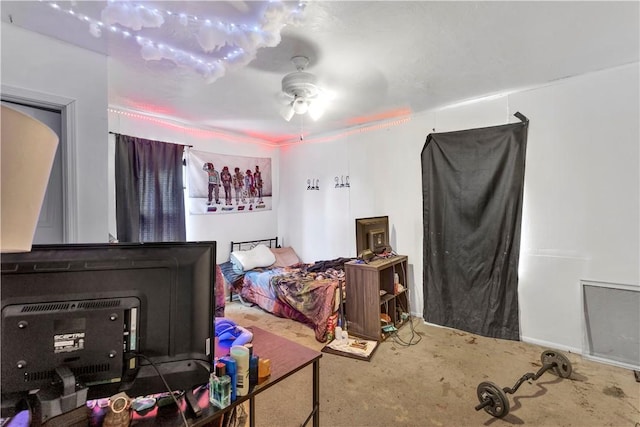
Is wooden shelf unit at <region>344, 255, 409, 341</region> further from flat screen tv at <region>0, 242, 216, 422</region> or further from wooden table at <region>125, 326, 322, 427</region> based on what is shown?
flat screen tv at <region>0, 242, 216, 422</region>

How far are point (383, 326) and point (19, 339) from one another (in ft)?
9.57

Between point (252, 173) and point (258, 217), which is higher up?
→ point (252, 173)

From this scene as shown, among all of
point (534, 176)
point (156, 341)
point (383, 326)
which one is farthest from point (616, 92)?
point (156, 341)

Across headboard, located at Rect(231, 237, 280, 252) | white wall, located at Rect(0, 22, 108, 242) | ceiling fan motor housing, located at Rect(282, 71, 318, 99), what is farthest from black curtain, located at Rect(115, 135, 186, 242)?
ceiling fan motor housing, located at Rect(282, 71, 318, 99)

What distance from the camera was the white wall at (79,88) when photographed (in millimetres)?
1835

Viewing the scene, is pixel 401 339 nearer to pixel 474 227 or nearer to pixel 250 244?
pixel 474 227

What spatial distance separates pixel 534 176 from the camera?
2.90 meters

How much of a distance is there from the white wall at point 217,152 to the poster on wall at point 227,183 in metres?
0.10

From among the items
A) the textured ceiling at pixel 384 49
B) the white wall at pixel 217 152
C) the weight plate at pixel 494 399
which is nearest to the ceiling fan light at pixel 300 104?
the textured ceiling at pixel 384 49

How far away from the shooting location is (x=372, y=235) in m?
3.29

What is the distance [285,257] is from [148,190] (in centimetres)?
222

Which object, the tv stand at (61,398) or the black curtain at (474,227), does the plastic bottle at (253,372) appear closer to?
the tv stand at (61,398)

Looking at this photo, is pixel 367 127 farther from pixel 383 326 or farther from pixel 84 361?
pixel 84 361

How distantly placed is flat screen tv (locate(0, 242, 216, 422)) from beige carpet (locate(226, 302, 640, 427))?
4.30ft
